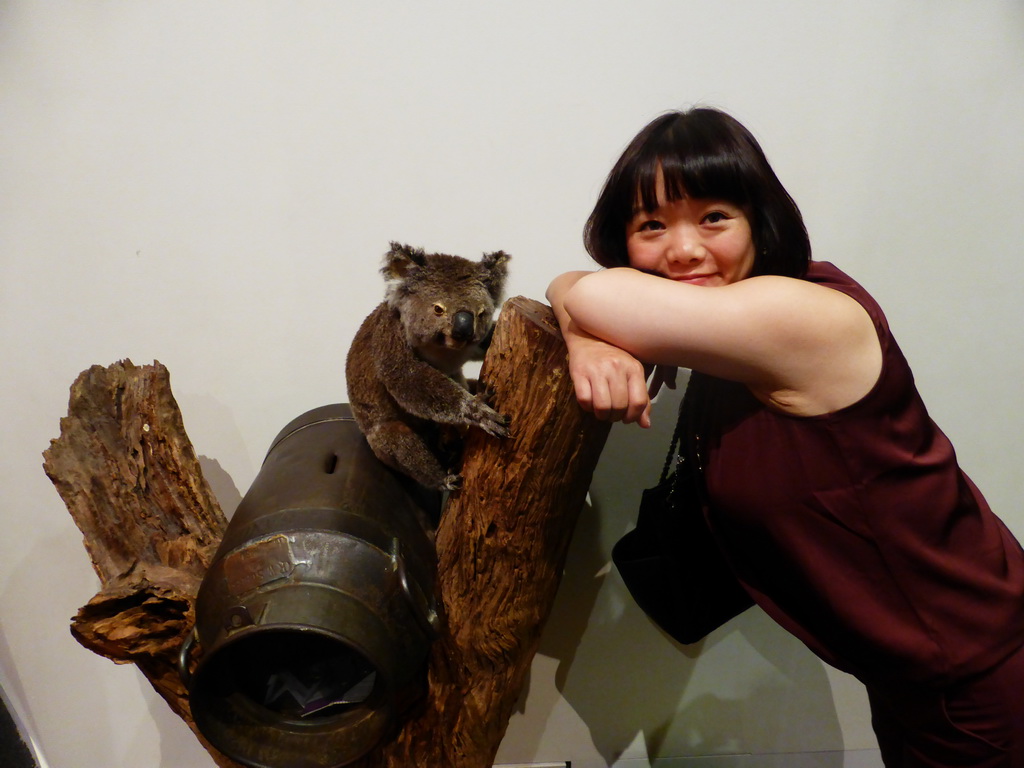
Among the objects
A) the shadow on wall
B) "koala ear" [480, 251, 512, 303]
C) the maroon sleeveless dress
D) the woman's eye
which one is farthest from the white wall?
the maroon sleeveless dress

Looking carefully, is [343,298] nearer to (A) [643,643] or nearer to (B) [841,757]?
(A) [643,643]

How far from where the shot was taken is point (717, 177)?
853 millimetres

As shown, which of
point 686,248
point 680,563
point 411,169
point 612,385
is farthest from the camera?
point 411,169

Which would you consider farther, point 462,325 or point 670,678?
point 670,678

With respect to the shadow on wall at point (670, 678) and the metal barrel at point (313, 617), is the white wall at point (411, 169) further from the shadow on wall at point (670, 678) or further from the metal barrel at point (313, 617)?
the metal barrel at point (313, 617)

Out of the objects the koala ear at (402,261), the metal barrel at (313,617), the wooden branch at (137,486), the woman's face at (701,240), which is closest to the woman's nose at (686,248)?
the woman's face at (701,240)

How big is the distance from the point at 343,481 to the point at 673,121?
2.89 ft

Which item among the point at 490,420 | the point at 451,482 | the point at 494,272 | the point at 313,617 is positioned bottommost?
the point at 313,617

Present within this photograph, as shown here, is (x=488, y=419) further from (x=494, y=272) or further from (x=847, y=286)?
(x=847, y=286)

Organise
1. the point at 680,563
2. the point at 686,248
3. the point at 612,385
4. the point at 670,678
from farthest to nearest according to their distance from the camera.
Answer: the point at 670,678
the point at 680,563
the point at 686,248
the point at 612,385

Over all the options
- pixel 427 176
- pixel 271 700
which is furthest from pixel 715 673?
pixel 427 176

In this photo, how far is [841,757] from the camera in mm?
1661

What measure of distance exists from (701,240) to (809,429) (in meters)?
0.34

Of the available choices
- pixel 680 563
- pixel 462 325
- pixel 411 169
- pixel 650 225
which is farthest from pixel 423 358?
pixel 680 563
